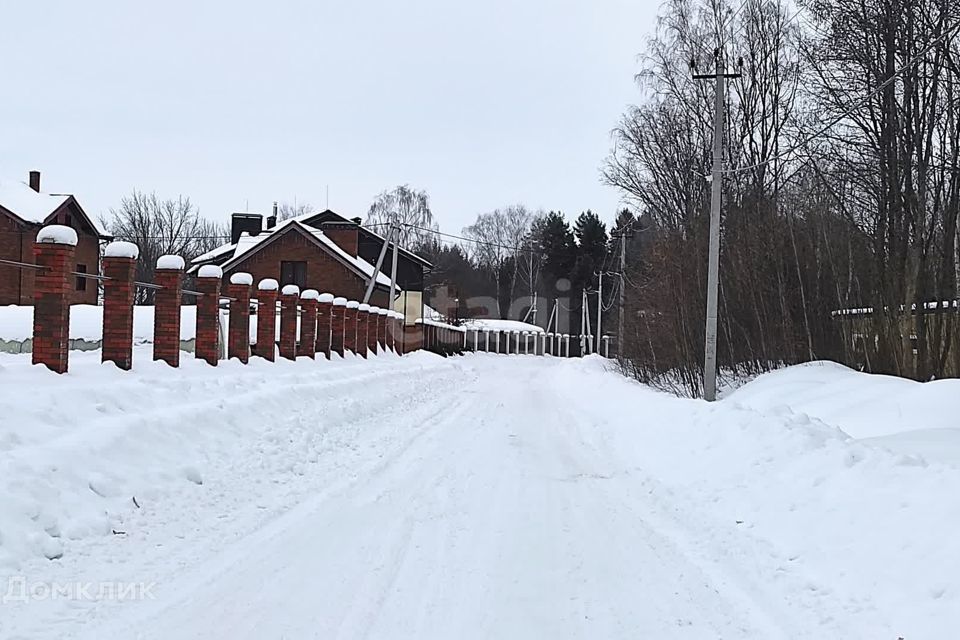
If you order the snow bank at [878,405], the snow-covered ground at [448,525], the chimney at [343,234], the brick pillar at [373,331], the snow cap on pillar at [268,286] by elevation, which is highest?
the chimney at [343,234]

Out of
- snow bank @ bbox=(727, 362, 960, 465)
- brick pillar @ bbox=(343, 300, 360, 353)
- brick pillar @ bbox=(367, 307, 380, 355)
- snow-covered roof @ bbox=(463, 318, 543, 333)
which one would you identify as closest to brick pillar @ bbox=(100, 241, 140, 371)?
snow bank @ bbox=(727, 362, 960, 465)

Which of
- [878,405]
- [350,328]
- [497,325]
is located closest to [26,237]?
[350,328]

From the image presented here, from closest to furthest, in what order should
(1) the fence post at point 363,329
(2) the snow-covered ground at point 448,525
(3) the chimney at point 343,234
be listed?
(2) the snow-covered ground at point 448,525, (1) the fence post at point 363,329, (3) the chimney at point 343,234

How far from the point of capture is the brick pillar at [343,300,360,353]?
91.5ft

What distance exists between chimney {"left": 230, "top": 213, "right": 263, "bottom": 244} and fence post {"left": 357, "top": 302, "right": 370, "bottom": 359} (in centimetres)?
3551

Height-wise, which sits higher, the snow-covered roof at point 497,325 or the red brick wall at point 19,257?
the red brick wall at point 19,257

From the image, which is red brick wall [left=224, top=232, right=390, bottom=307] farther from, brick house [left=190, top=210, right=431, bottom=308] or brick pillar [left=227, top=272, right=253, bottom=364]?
brick pillar [left=227, top=272, right=253, bottom=364]

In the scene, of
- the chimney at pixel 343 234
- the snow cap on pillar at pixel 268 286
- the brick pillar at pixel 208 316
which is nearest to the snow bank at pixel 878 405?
the brick pillar at pixel 208 316

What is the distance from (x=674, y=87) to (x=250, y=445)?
1008 inches

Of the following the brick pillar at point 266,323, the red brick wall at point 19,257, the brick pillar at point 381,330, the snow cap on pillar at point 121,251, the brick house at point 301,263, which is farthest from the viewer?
the brick house at point 301,263

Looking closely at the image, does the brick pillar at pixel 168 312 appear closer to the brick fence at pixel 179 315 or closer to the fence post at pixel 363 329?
the brick fence at pixel 179 315

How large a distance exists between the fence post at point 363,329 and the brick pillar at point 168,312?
1575 cm

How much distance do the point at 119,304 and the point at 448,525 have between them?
23.2 feet

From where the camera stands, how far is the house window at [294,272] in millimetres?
52000
